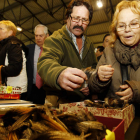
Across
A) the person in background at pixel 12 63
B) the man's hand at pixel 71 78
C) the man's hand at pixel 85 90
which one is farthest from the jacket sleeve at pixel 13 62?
the man's hand at pixel 71 78

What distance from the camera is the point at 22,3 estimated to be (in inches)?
307

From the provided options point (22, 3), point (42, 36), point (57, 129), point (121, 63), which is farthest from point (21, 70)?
point (22, 3)

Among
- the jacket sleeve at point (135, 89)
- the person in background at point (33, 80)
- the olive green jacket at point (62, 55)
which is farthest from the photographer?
the person in background at point (33, 80)

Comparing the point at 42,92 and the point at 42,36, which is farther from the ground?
the point at 42,36

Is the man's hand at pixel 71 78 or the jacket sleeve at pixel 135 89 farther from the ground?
the man's hand at pixel 71 78

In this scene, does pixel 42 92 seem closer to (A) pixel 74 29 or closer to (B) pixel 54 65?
(A) pixel 74 29

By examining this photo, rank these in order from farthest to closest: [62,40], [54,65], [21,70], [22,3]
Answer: [22,3]
[21,70]
[62,40]
[54,65]

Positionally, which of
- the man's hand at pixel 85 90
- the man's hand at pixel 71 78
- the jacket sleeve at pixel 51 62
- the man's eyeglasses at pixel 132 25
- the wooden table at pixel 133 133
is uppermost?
the man's eyeglasses at pixel 132 25

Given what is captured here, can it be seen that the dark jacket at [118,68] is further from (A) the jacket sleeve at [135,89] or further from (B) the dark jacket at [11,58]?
(B) the dark jacket at [11,58]

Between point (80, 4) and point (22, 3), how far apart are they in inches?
313

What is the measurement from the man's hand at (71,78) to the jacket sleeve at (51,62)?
0.12ft

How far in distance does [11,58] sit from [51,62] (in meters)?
0.88

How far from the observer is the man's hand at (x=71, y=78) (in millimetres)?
571

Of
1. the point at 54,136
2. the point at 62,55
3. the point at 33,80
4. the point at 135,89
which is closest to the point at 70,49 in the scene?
the point at 62,55
